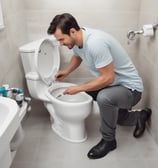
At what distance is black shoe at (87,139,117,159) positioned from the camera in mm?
1619

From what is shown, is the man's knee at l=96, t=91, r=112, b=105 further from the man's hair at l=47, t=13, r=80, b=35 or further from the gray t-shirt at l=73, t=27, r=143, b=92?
the man's hair at l=47, t=13, r=80, b=35

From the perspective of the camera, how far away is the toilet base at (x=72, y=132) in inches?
69.1

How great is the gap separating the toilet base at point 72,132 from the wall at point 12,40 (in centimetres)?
50

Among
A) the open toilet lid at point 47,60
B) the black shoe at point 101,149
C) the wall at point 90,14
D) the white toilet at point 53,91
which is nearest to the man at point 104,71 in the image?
the black shoe at point 101,149

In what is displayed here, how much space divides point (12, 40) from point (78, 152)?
96 centimetres

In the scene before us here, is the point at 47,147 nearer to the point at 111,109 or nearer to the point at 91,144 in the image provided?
the point at 91,144

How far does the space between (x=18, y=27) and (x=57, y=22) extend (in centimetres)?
51

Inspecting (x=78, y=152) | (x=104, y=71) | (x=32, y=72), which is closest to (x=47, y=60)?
(x=32, y=72)

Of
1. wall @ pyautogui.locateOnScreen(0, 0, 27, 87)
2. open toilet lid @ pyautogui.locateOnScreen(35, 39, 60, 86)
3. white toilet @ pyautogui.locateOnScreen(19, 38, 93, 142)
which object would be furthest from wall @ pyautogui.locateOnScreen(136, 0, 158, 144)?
wall @ pyautogui.locateOnScreen(0, 0, 27, 87)

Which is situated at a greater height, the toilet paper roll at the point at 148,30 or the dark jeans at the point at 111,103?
the toilet paper roll at the point at 148,30

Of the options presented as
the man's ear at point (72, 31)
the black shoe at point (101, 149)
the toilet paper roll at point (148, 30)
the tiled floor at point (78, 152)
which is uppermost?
the man's ear at point (72, 31)

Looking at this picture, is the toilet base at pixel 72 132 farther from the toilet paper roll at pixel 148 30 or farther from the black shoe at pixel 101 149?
the toilet paper roll at pixel 148 30

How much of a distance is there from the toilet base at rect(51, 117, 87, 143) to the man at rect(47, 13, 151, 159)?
17cm

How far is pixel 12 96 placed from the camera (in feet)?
4.28
